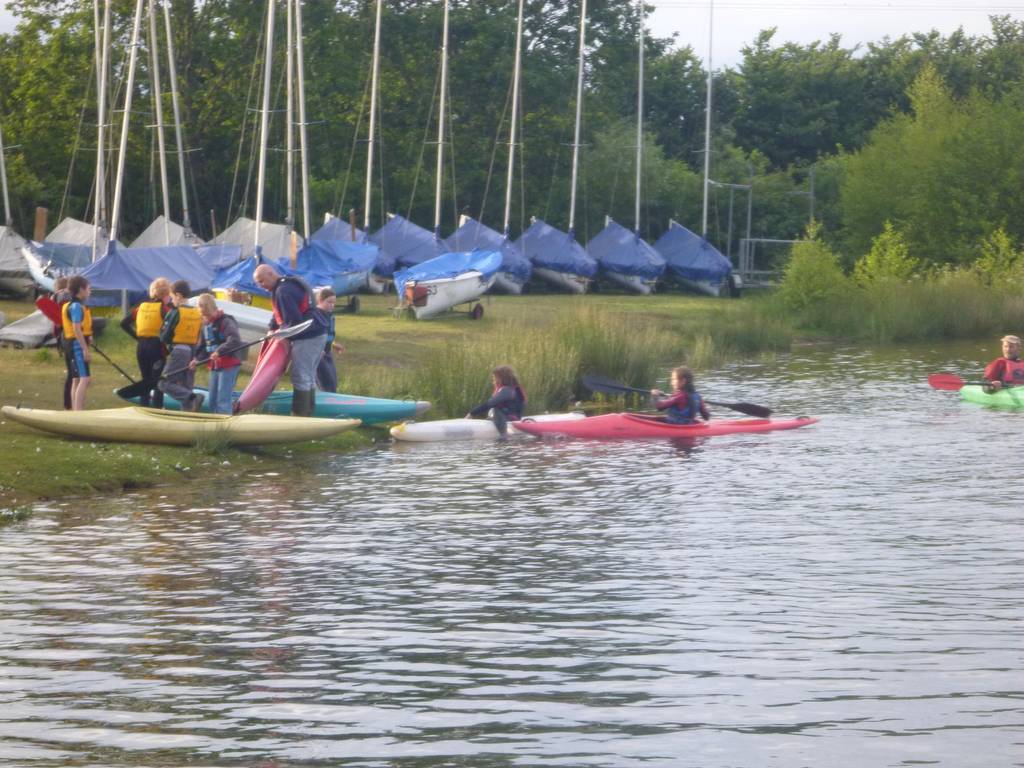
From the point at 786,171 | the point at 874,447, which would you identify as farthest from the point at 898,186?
the point at 874,447

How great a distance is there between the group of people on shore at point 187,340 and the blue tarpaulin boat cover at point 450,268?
1694 cm

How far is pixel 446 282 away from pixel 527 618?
25.6 m

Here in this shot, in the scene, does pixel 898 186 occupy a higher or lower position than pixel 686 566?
higher

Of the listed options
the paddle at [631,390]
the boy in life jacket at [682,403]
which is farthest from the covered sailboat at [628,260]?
the boy in life jacket at [682,403]

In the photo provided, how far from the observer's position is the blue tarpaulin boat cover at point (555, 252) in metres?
49.1

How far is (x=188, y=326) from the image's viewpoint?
17.7 m

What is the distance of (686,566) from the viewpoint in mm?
12078

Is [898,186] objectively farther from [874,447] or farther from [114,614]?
[114,614]

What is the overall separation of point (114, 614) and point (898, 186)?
41233 mm

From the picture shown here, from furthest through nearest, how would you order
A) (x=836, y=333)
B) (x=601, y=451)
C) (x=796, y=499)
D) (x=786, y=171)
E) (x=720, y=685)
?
(x=786, y=171), (x=836, y=333), (x=601, y=451), (x=796, y=499), (x=720, y=685)

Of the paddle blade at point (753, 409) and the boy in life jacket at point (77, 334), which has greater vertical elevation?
the boy in life jacket at point (77, 334)

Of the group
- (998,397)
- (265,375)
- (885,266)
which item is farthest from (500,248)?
(265,375)

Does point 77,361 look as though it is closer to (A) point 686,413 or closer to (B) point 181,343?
(B) point 181,343

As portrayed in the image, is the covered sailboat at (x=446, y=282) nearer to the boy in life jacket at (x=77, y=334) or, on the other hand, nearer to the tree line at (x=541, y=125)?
the tree line at (x=541, y=125)
